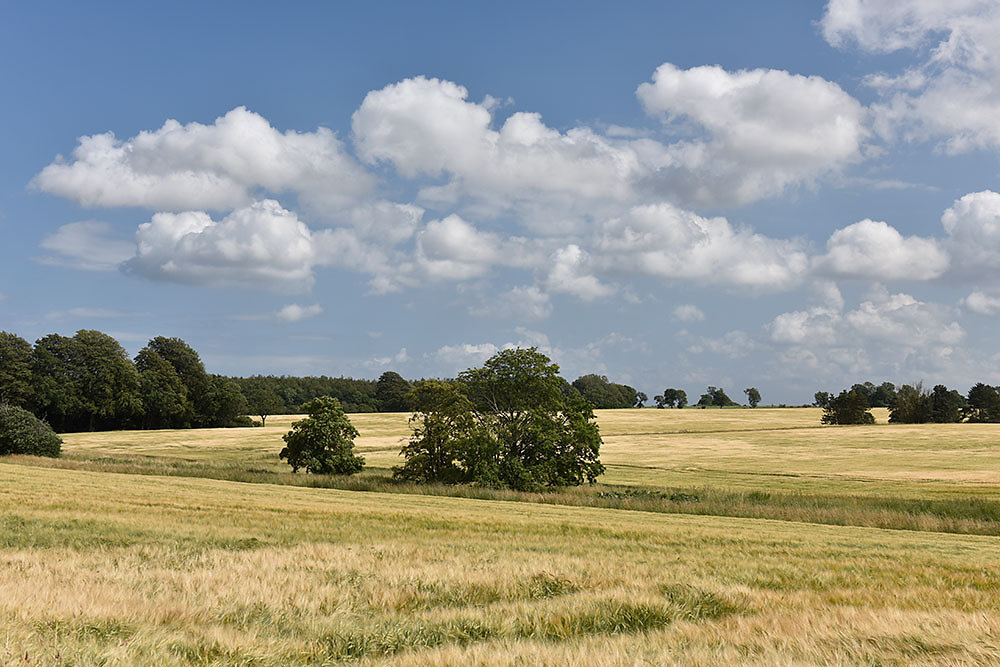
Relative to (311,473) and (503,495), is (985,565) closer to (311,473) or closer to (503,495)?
(503,495)

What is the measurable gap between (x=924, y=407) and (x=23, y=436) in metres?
124

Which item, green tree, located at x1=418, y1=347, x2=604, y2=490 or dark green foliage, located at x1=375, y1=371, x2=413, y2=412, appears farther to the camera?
dark green foliage, located at x1=375, y1=371, x2=413, y2=412

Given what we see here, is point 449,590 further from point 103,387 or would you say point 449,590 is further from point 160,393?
point 160,393

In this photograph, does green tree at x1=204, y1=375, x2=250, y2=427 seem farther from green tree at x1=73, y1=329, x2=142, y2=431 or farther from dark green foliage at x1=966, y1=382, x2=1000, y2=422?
dark green foliage at x1=966, y1=382, x2=1000, y2=422

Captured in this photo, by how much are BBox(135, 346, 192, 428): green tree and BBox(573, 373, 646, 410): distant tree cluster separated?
293 ft

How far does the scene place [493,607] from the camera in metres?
7.71

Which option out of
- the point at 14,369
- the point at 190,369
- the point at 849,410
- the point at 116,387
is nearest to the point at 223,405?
the point at 190,369

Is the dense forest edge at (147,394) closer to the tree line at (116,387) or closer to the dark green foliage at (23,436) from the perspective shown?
the tree line at (116,387)

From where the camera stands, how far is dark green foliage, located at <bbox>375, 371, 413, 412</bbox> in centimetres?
16125

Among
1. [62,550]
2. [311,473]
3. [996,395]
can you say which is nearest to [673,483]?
[311,473]

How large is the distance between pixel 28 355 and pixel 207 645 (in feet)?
378

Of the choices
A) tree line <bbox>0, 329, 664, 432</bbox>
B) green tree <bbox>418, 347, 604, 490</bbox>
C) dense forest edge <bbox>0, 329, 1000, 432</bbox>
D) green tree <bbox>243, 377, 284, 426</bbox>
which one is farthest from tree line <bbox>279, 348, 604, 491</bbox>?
green tree <bbox>243, 377, 284, 426</bbox>

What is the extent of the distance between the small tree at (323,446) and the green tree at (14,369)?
6545 centimetres

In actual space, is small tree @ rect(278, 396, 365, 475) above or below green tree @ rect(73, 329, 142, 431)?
below
